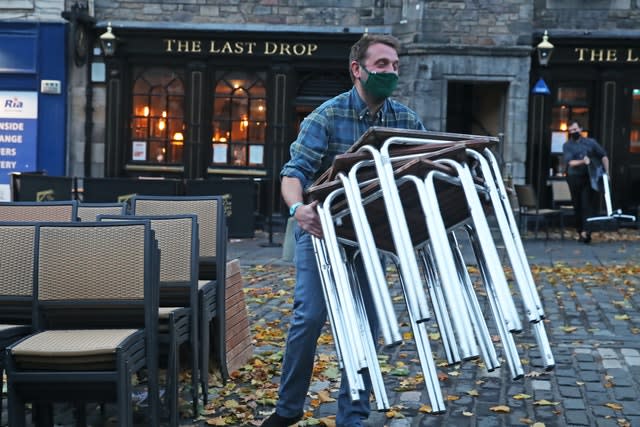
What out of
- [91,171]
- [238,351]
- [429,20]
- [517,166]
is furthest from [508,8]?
[238,351]

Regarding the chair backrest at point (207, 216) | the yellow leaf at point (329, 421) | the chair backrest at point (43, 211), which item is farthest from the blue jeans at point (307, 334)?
the chair backrest at point (43, 211)

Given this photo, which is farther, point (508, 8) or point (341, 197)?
point (508, 8)

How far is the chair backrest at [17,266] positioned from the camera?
5.07 metres

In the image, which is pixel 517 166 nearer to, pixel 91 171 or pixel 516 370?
pixel 91 171

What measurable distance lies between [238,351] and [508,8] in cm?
1286

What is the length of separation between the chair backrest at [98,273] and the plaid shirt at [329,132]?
779mm

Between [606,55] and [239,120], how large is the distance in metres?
6.91

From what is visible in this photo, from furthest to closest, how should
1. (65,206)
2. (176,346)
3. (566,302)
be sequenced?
(566,302) → (65,206) → (176,346)

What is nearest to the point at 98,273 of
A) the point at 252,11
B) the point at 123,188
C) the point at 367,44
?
the point at 367,44

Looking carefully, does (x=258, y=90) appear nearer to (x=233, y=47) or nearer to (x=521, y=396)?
(x=233, y=47)

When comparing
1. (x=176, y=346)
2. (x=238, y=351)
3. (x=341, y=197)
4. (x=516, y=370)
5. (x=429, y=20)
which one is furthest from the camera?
(x=429, y=20)

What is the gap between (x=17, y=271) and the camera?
5.10 metres

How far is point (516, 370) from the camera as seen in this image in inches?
157

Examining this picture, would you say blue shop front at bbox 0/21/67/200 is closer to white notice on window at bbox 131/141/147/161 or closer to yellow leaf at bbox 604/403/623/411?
white notice on window at bbox 131/141/147/161
